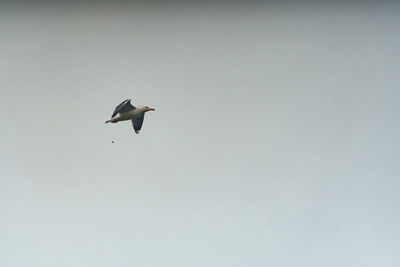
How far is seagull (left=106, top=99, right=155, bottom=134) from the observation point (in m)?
1.85

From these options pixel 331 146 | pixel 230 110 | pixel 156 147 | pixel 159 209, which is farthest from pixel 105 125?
pixel 331 146

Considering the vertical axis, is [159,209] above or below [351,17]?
below

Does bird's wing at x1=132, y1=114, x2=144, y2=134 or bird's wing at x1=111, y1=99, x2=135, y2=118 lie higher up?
bird's wing at x1=111, y1=99, x2=135, y2=118

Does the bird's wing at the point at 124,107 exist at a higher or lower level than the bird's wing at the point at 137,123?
higher

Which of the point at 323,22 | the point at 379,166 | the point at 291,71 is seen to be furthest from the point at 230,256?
the point at 323,22

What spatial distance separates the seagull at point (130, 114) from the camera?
1.85m

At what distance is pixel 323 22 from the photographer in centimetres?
188

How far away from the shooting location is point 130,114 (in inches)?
72.9

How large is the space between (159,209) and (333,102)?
1.19 m

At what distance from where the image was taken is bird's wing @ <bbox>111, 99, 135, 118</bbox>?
185 centimetres

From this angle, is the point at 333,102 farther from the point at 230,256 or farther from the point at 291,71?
the point at 230,256

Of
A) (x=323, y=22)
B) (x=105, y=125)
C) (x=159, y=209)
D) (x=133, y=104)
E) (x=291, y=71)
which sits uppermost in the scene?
(x=323, y=22)

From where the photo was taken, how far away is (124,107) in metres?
1.85

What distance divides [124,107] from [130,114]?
0.18 ft
